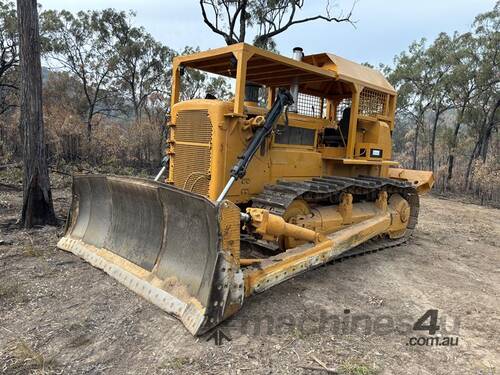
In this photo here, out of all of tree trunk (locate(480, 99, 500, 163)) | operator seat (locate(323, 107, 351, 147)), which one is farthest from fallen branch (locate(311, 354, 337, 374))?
tree trunk (locate(480, 99, 500, 163))

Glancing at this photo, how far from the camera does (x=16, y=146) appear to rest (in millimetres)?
15477

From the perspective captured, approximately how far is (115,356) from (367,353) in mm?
2030

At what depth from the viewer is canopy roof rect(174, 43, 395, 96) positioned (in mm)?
4613

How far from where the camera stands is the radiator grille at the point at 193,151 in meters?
4.82

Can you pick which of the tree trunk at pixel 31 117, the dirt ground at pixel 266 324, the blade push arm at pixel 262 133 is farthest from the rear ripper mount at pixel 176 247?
the tree trunk at pixel 31 117

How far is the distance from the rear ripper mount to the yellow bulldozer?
1 centimetres

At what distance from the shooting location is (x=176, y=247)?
3.92 metres

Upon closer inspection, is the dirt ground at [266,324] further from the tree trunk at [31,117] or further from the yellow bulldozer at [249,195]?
the tree trunk at [31,117]

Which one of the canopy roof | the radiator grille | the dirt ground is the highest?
the canopy roof

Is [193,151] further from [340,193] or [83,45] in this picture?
[83,45]

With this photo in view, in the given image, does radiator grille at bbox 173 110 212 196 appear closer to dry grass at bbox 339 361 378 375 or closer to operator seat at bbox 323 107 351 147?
operator seat at bbox 323 107 351 147

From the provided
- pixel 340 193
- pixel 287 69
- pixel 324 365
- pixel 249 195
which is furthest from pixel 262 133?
pixel 324 365

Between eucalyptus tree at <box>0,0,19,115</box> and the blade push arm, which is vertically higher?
eucalyptus tree at <box>0,0,19,115</box>

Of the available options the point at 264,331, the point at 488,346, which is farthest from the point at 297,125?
the point at 488,346
